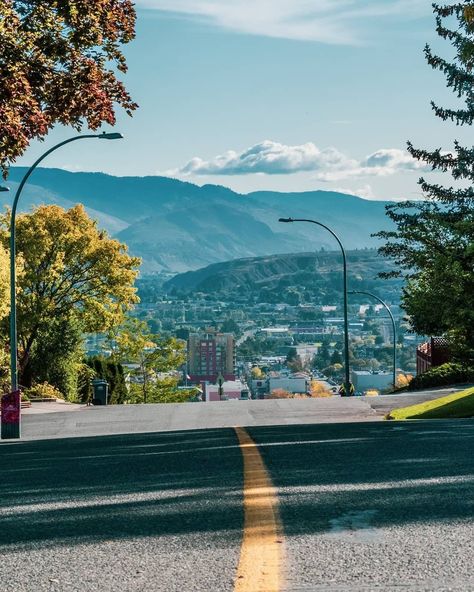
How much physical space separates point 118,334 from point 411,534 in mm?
65902

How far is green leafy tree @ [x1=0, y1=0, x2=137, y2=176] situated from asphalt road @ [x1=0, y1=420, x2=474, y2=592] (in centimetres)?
889

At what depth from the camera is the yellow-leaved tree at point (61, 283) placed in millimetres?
51562

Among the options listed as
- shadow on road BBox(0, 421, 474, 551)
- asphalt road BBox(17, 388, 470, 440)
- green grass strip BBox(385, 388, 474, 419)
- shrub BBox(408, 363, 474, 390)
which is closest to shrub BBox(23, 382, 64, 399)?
asphalt road BBox(17, 388, 470, 440)

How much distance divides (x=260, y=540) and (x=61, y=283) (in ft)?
160

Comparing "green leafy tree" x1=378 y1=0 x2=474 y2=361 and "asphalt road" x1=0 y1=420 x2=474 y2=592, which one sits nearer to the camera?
"asphalt road" x1=0 y1=420 x2=474 y2=592

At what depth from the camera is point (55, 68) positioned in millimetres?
19359

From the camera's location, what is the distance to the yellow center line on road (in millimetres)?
4477

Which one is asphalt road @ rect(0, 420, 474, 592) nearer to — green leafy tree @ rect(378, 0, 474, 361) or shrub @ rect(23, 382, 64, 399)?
green leafy tree @ rect(378, 0, 474, 361)

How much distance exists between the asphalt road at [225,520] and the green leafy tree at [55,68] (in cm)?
889

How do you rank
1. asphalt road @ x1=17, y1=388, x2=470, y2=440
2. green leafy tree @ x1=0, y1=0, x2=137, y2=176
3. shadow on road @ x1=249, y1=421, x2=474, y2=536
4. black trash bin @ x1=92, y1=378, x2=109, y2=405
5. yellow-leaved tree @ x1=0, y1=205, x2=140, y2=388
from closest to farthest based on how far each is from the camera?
shadow on road @ x1=249, y1=421, x2=474, y2=536 < green leafy tree @ x1=0, y1=0, x2=137, y2=176 < asphalt road @ x1=17, y1=388, x2=470, y2=440 < black trash bin @ x1=92, y1=378, x2=109, y2=405 < yellow-leaved tree @ x1=0, y1=205, x2=140, y2=388

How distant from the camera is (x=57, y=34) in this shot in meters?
18.9

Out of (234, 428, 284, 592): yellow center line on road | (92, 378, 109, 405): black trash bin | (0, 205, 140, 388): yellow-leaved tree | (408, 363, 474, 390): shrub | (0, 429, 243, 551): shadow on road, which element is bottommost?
(92, 378, 109, 405): black trash bin

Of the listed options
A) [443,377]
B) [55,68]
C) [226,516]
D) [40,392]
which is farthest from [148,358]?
[226,516]

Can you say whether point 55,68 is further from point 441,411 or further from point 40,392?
point 40,392
